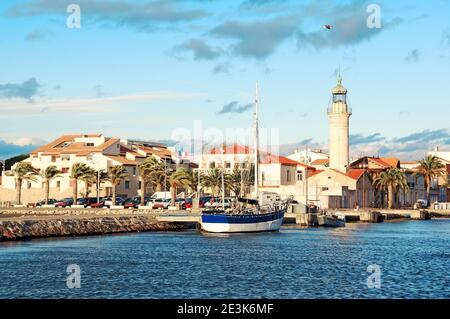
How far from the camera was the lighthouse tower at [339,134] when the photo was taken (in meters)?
165

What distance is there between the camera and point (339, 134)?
167 metres

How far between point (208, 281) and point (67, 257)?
16.7m

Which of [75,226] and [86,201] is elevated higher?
[86,201]

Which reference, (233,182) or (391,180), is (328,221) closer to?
(233,182)

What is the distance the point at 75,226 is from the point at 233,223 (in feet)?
57.1

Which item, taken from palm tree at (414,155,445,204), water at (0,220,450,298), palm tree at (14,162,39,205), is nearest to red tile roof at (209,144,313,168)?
palm tree at (414,155,445,204)

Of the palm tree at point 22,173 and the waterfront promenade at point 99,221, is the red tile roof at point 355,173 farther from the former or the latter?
the palm tree at point 22,173

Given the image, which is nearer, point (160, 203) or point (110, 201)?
point (160, 203)

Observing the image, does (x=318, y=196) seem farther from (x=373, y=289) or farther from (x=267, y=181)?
(x=373, y=289)

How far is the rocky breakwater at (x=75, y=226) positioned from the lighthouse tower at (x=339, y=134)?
223 ft

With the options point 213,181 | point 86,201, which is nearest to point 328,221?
point 213,181

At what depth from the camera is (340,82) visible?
172 metres

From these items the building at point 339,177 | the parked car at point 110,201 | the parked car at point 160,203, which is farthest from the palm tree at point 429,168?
the parked car at point 110,201
